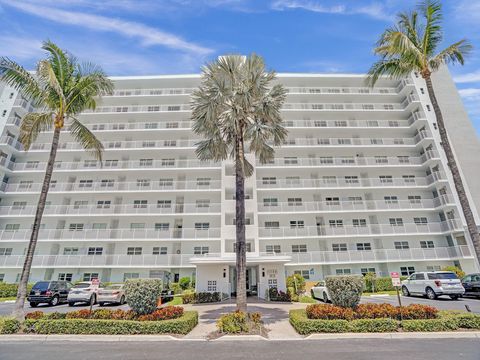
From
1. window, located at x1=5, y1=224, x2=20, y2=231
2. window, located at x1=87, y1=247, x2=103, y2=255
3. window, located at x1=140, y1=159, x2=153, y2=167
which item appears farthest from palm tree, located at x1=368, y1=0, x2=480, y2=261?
window, located at x1=5, y1=224, x2=20, y2=231

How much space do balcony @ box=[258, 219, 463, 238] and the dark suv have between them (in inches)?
679

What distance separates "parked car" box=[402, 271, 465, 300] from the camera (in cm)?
1580

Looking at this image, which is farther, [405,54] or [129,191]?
[129,191]

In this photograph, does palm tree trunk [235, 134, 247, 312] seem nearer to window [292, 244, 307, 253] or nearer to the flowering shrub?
the flowering shrub

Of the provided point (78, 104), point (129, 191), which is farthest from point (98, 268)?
point (78, 104)

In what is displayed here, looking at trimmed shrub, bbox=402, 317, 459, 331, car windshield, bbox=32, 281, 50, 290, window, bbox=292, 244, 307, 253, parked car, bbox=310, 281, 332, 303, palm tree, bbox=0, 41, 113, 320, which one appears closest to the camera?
trimmed shrub, bbox=402, 317, 459, 331

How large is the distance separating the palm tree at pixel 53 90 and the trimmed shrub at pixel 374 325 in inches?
557

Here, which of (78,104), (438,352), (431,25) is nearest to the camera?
(438,352)

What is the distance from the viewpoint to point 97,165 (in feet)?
96.8

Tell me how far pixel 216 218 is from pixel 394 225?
19551 millimetres

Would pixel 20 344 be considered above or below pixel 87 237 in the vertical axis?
below

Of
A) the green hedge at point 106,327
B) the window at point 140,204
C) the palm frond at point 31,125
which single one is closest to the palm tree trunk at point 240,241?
the green hedge at point 106,327

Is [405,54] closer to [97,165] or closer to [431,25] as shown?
[431,25]

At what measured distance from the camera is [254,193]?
87.5ft
